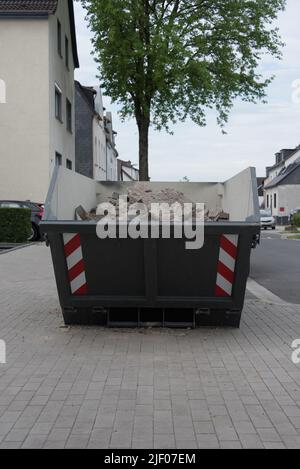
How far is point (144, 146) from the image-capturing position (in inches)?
1027

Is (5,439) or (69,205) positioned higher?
(69,205)

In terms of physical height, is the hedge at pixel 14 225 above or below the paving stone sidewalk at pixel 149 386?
above

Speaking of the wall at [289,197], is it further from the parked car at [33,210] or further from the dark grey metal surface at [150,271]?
the dark grey metal surface at [150,271]

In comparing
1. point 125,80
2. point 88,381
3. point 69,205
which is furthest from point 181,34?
point 88,381

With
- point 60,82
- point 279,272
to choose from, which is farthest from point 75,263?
point 60,82

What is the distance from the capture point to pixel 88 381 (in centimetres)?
479

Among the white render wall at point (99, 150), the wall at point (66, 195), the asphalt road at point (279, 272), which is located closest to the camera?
the wall at point (66, 195)

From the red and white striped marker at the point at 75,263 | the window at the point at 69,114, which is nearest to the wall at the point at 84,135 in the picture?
the window at the point at 69,114

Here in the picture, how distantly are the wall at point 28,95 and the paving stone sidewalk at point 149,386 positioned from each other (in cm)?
1733

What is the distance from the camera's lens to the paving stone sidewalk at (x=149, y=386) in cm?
369

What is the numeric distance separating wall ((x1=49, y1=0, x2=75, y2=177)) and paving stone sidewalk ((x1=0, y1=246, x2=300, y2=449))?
60.7 ft
